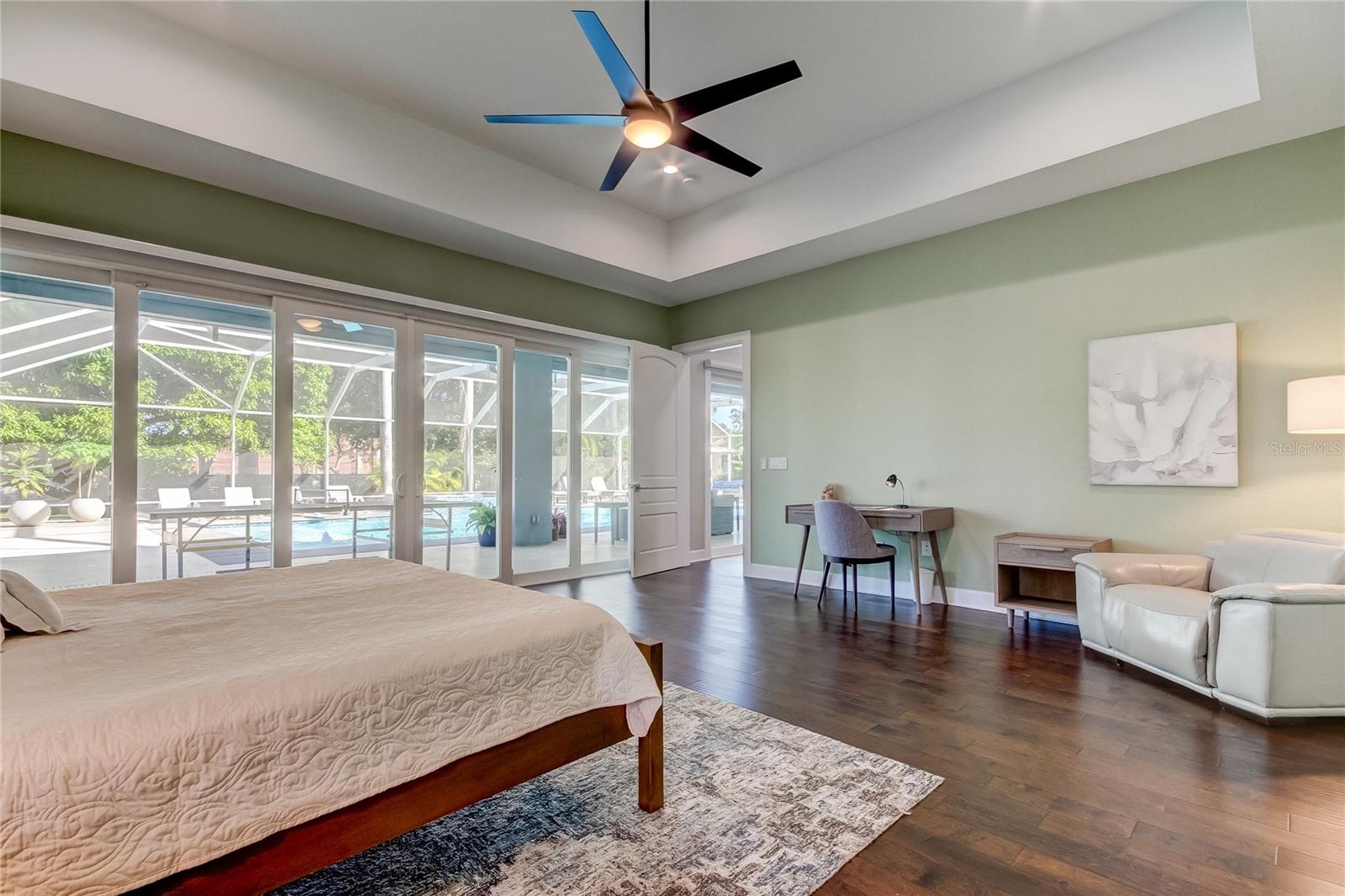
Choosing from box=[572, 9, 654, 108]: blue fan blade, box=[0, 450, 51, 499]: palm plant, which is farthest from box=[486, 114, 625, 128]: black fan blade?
box=[0, 450, 51, 499]: palm plant

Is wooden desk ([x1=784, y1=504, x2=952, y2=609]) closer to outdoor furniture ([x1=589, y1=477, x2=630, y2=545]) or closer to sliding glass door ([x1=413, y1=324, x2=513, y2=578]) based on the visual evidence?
outdoor furniture ([x1=589, y1=477, x2=630, y2=545])

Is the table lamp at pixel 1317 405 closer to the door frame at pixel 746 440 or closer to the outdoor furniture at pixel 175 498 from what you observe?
the door frame at pixel 746 440

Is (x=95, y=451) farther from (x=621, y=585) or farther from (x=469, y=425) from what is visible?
(x=621, y=585)

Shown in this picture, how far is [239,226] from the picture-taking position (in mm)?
3951

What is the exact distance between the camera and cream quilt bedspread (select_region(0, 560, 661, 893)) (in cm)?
100

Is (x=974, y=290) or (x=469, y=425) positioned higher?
(x=974, y=290)

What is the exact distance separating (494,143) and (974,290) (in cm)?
375

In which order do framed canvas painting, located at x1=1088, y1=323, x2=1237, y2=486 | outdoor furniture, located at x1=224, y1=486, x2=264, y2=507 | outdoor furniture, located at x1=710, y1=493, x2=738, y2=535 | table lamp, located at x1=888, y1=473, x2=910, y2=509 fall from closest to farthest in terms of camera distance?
framed canvas painting, located at x1=1088, y1=323, x2=1237, y2=486 → outdoor furniture, located at x1=224, y1=486, x2=264, y2=507 → table lamp, located at x1=888, y1=473, x2=910, y2=509 → outdoor furniture, located at x1=710, y1=493, x2=738, y2=535

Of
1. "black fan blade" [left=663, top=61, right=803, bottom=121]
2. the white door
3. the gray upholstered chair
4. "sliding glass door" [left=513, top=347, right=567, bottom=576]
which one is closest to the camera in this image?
"black fan blade" [left=663, top=61, right=803, bottom=121]

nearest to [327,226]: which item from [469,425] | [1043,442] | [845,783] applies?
[469,425]

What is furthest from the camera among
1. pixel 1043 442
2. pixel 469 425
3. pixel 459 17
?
pixel 469 425

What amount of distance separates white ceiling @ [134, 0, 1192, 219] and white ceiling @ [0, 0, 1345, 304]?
0.05 feet

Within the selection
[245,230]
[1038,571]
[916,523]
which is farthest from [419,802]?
[1038,571]

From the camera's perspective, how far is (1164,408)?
3.77 metres
